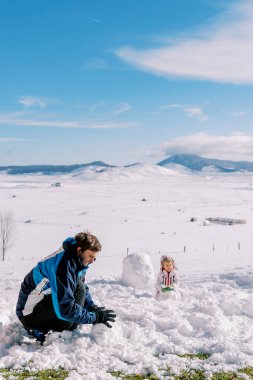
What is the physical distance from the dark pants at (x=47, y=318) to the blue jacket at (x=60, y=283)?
0.09 m

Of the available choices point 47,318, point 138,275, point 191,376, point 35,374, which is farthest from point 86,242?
point 138,275

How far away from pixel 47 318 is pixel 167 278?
4061mm

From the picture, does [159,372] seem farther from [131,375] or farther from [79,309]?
[79,309]

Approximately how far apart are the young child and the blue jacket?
3.39 metres

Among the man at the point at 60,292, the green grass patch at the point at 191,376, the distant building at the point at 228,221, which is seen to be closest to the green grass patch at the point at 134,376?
the green grass patch at the point at 191,376

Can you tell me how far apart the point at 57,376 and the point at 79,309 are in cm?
101

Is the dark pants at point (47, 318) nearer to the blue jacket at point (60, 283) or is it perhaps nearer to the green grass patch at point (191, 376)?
the blue jacket at point (60, 283)

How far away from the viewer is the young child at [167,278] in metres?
9.35

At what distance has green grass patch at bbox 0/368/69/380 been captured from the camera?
5.24 m

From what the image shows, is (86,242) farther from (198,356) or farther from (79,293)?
(198,356)

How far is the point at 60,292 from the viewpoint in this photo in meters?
5.83

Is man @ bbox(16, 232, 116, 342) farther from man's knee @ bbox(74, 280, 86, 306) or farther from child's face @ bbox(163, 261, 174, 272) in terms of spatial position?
child's face @ bbox(163, 261, 174, 272)

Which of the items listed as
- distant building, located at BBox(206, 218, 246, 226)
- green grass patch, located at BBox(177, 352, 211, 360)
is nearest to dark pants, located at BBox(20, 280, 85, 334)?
green grass patch, located at BBox(177, 352, 211, 360)

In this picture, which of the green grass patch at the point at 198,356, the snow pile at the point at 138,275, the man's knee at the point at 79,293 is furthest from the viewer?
the snow pile at the point at 138,275
